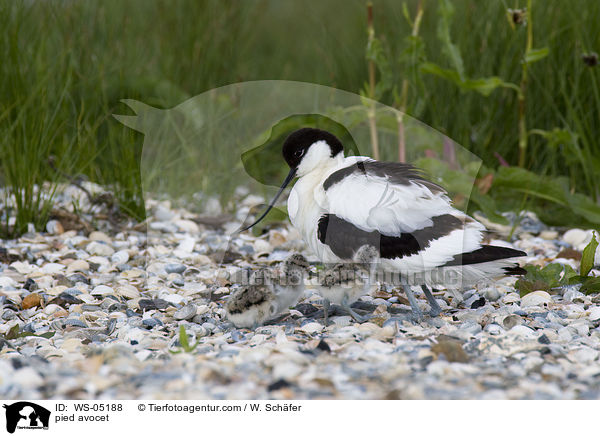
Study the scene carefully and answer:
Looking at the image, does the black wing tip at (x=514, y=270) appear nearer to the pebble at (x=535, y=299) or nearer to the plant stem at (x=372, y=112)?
the pebble at (x=535, y=299)

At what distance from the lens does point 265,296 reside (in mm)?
3180

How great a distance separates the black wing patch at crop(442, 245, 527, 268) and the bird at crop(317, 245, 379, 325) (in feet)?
1.04

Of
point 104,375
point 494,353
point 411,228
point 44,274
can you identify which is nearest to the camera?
point 104,375

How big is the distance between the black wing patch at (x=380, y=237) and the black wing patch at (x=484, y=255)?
0.12 metres

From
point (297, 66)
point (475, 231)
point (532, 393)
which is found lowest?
point (532, 393)

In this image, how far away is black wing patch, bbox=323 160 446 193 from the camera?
3.14 metres

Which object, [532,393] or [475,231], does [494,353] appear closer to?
[532,393]

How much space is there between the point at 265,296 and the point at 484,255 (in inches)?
36.7

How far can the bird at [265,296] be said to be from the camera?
10.4 feet

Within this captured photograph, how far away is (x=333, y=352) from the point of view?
2.80 metres
